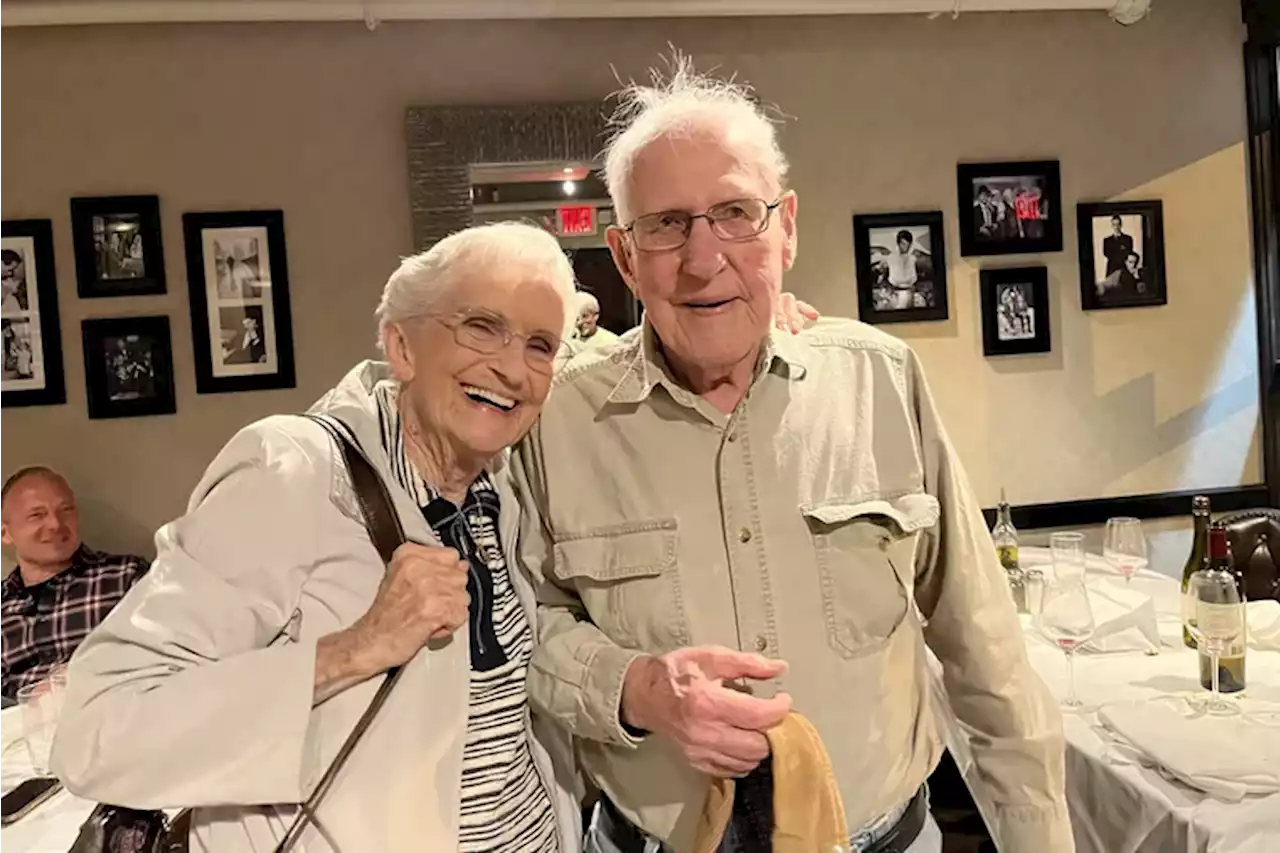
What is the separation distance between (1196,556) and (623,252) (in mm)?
1807

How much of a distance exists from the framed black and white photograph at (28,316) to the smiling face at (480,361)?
2.75 meters

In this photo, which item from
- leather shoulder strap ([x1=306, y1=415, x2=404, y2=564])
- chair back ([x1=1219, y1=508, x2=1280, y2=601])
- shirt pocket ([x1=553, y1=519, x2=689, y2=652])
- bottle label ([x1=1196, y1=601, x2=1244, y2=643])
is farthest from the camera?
chair back ([x1=1219, y1=508, x2=1280, y2=601])

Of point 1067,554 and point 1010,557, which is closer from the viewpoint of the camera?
point 1067,554

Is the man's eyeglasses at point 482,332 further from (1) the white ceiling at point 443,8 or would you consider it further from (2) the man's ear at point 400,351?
(1) the white ceiling at point 443,8

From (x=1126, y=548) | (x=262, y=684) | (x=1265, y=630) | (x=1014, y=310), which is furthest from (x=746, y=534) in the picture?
(x=1014, y=310)

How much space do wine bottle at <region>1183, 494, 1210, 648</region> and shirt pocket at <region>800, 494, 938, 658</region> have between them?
1.09 metres

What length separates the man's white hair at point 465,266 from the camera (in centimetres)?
139

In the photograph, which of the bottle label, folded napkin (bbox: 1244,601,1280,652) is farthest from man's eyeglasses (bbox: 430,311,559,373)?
folded napkin (bbox: 1244,601,1280,652)

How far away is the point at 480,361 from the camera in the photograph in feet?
4.45

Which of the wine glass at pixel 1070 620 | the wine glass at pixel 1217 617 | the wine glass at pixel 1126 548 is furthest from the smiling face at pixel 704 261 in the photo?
the wine glass at pixel 1126 548

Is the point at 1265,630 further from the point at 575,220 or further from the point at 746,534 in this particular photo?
the point at 575,220

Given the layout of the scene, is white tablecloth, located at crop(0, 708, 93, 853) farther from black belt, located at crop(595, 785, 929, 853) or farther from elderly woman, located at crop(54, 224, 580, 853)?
black belt, located at crop(595, 785, 929, 853)

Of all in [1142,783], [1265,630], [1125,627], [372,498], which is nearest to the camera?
[372,498]

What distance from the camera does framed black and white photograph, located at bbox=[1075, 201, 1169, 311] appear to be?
163 inches
